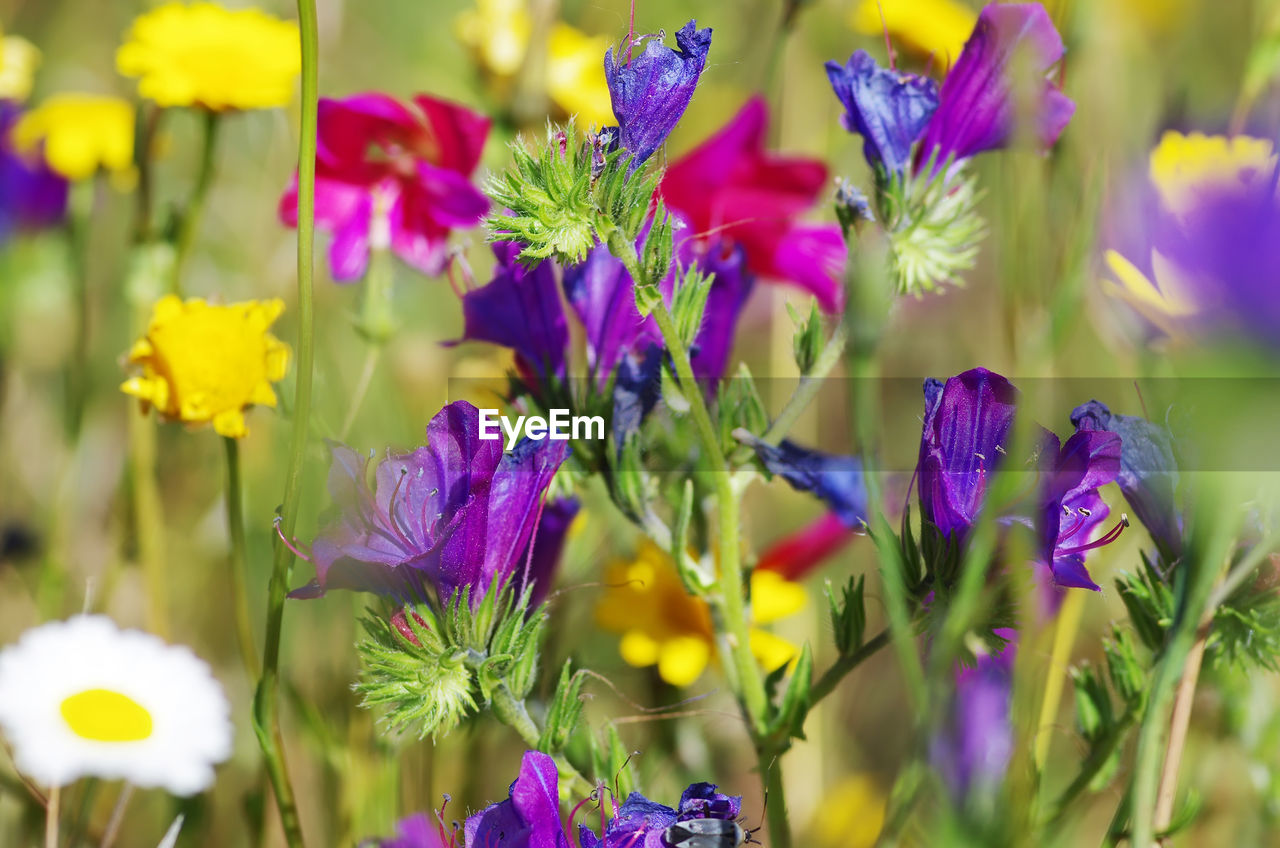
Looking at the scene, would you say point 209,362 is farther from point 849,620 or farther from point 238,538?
point 849,620

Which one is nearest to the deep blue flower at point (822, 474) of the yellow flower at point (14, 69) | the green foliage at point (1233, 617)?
the green foliage at point (1233, 617)

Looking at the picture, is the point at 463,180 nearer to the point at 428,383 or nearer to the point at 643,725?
the point at 428,383

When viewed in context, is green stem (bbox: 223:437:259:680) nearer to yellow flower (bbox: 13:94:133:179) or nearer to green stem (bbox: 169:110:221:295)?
green stem (bbox: 169:110:221:295)

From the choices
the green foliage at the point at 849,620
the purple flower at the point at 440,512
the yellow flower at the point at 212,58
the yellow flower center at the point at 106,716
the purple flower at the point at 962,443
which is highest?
the yellow flower at the point at 212,58

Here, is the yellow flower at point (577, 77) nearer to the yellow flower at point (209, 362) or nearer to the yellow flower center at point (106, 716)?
the yellow flower at point (209, 362)

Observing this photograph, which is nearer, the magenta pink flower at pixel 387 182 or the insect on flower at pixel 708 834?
the insect on flower at pixel 708 834

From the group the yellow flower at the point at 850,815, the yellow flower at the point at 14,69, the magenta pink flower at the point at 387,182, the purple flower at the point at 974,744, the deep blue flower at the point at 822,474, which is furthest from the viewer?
the yellow flower at the point at 14,69

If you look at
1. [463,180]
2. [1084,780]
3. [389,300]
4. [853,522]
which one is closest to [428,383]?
[389,300]

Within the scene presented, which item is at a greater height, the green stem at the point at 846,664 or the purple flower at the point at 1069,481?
the purple flower at the point at 1069,481
